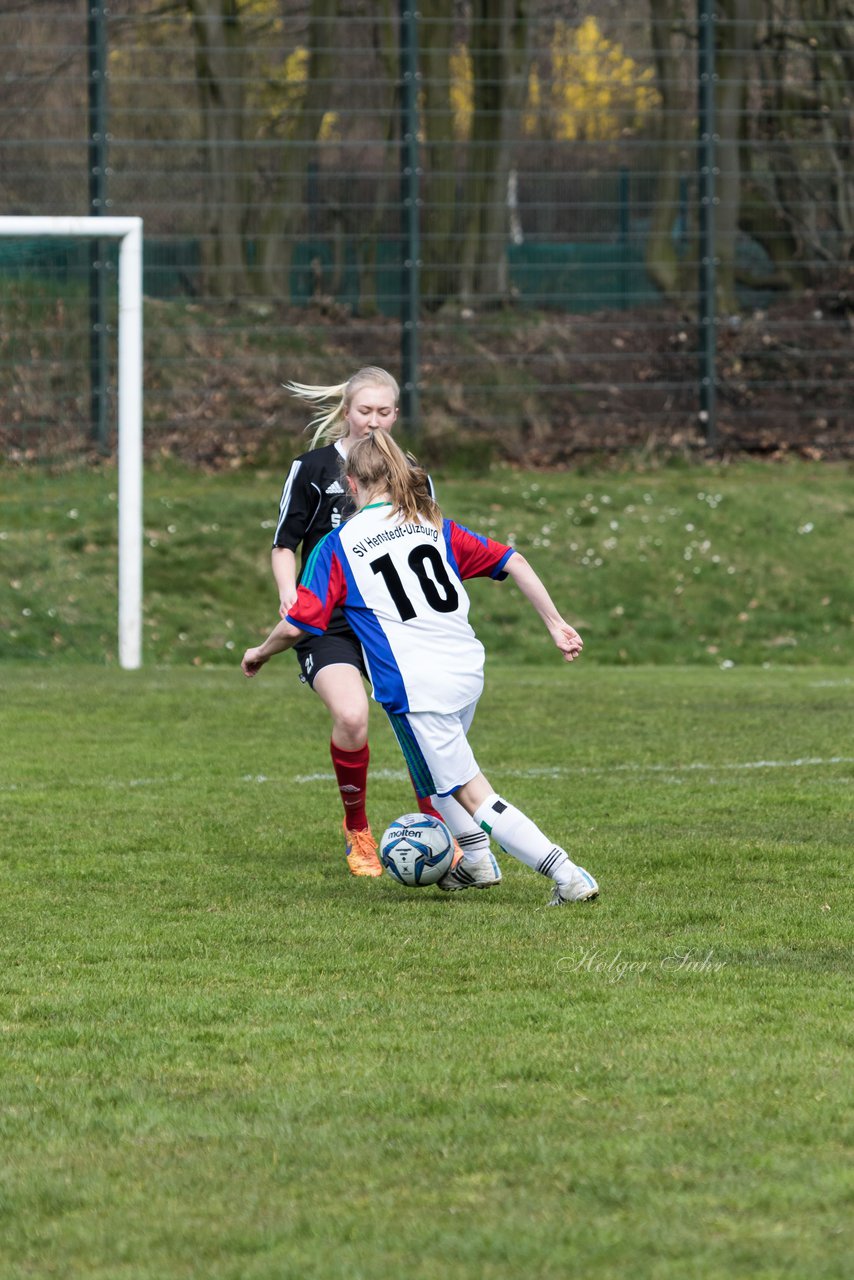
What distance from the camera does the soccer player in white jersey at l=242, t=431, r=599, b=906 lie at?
5734 mm

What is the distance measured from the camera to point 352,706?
20.9 ft

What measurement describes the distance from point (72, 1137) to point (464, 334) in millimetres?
16634

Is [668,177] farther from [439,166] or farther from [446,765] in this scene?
[446,765]

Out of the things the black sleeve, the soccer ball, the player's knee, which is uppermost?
the black sleeve

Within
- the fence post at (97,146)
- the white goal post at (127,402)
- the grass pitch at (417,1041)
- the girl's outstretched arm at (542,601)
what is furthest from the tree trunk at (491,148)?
the girl's outstretched arm at (542,601)

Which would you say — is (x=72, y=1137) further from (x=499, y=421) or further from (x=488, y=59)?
(x=488, y=59)

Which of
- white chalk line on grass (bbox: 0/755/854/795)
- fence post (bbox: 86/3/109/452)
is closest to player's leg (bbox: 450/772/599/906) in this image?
white chalk line on grass (bbox: 0/755/854/795)

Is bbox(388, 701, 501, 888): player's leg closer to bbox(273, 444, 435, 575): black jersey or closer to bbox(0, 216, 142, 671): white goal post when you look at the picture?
bbox(273, 444, 435, 575): black jersey

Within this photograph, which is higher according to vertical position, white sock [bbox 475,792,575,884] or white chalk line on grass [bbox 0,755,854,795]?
white sock [bbox 475,792,575,884]

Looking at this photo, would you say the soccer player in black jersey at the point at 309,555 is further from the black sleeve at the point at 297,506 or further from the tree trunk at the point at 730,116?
the tree trunk at the point at 730,116

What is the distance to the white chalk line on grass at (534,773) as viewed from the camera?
27.3 feet

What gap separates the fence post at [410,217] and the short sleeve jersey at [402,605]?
1302cm

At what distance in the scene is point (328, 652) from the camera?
6.50 meters

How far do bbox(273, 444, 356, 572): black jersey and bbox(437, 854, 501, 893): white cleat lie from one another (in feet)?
4.58
